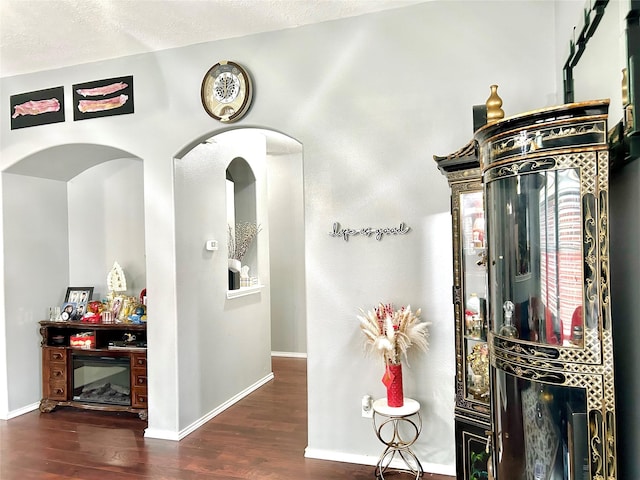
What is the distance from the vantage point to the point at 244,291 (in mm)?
4832

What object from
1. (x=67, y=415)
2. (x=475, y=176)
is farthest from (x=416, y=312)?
(x=67, y=415)

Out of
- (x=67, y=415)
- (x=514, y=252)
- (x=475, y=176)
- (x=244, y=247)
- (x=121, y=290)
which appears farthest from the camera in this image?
(x=244, y=247)

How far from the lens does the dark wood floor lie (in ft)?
10.1

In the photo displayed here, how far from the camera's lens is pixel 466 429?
2.41 m

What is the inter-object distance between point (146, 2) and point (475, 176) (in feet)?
7.57

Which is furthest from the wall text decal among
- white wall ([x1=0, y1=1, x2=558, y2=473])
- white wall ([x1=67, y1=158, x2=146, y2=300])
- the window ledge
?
white wall ([x1=67, y1=158, x2=146, y2=300])

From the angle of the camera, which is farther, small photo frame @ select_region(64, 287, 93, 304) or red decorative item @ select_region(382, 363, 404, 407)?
small photo frame @ select_region(64, 287, 93, 304)

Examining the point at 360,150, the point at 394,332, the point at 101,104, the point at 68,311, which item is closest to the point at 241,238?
the point at 68,311

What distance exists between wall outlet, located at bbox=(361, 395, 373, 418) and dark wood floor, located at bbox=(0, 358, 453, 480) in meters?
0.34

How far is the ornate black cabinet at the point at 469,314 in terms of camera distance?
235cm

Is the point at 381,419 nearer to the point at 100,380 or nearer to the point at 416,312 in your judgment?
the point at 416,312

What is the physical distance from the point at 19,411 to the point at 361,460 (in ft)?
10.6

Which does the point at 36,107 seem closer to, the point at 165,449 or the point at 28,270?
the point at 28,270

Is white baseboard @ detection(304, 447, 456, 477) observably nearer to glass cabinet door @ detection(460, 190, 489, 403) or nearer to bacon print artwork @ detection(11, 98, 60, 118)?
glass cabinet door @ detection(460, 190, 489, 403)
